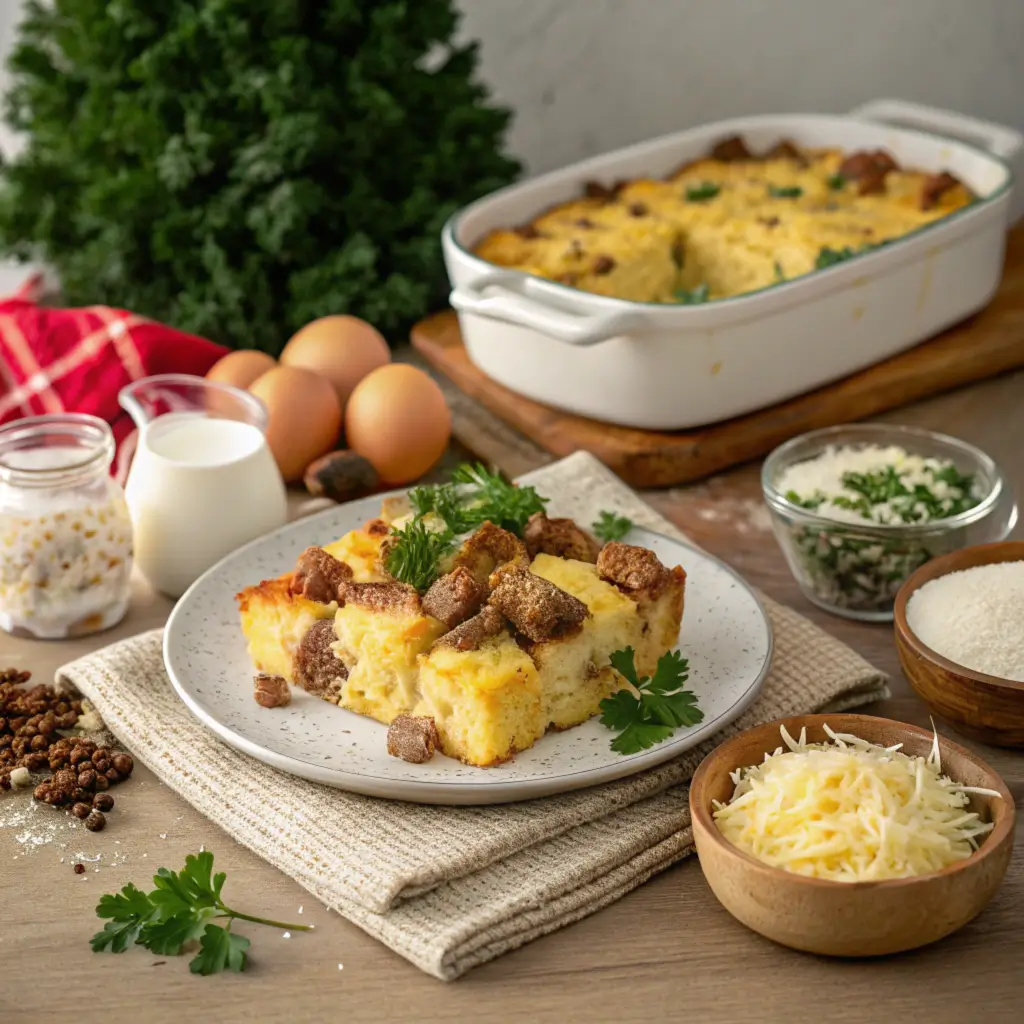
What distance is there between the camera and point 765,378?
2.88 m

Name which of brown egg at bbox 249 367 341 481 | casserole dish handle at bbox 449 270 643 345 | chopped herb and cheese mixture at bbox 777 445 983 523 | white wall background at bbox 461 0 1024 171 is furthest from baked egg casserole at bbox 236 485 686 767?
white wall background at bbox 461 0 1024 171

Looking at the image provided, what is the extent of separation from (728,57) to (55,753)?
2757 millimetres

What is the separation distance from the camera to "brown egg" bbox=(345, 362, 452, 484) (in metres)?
2.81

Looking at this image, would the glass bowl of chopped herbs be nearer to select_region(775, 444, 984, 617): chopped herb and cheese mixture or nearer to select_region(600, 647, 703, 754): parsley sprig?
select_region(775, 444, 984, 617): chopped herb and cheese mixture

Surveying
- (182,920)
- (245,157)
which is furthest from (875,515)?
Answer: (245,157)

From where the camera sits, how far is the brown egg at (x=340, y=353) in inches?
117

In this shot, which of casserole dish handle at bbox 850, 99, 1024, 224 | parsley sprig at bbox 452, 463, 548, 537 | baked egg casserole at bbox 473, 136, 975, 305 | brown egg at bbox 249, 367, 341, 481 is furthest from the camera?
casserole dish handle at bbox 850, 99, 1024, 224

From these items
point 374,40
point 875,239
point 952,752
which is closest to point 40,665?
point 952,752

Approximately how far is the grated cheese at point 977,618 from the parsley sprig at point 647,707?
35 cm

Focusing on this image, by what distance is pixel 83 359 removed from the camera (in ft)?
9.79

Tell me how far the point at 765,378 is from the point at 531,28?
4.96 ft

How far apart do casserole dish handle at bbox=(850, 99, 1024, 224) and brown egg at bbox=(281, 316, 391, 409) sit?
1.44 metres

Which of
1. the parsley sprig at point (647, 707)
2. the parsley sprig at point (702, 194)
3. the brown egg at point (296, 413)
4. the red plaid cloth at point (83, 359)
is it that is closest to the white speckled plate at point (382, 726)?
the parsley sprig at point (647, 707)

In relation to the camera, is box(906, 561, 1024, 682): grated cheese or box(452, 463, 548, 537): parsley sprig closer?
box(906, 561, 1024, 682): grated cheese
